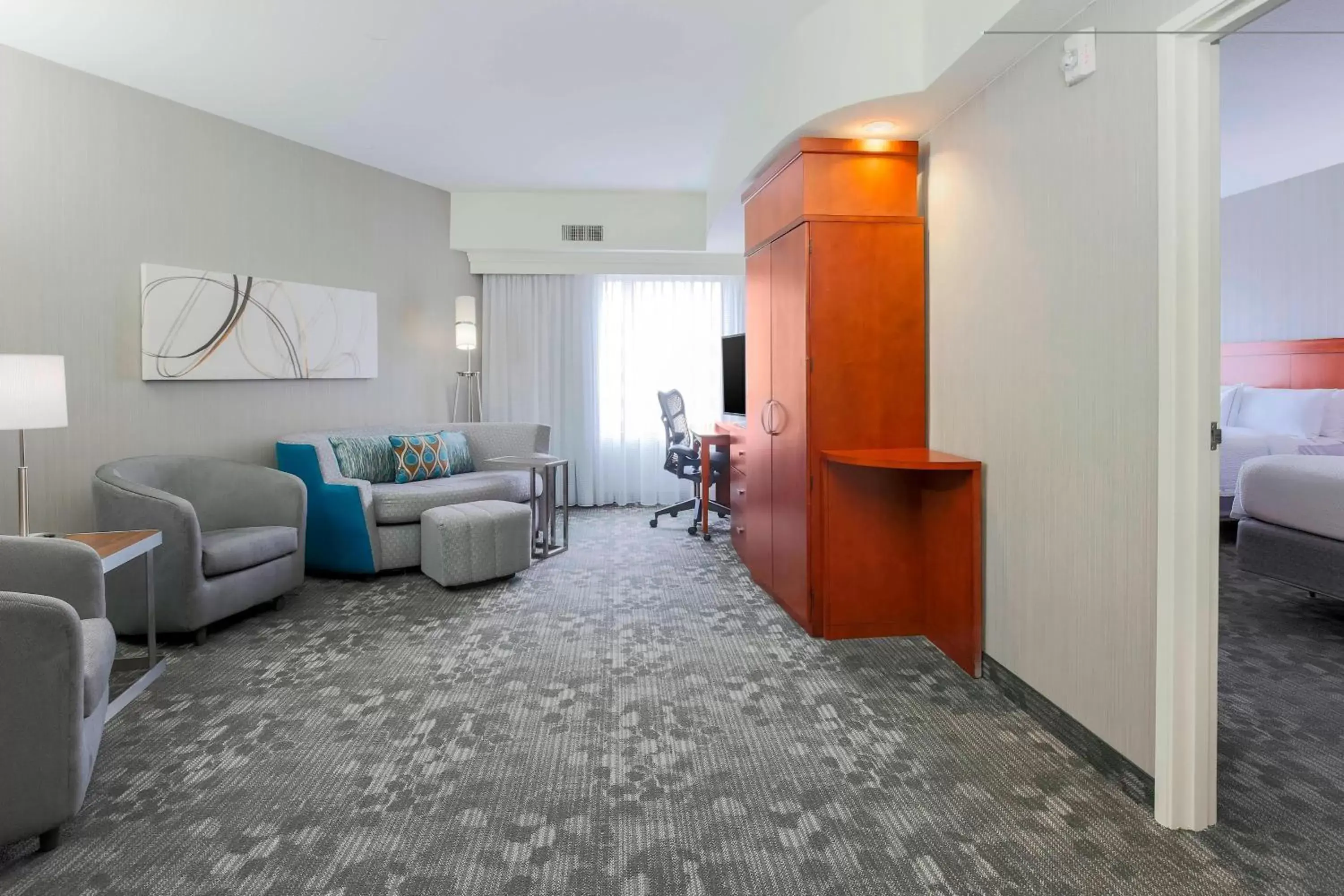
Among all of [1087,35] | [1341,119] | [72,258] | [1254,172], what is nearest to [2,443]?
[72,258]

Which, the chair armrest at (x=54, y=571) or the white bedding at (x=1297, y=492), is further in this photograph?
the white bedding at (x=1297, y=492)

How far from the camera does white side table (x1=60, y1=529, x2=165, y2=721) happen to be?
299 cm

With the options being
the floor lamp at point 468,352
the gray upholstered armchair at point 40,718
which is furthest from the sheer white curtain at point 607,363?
the gray upholstered armchair at point 40,718

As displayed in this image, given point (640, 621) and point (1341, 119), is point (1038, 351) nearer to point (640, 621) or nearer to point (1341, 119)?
point (640, 621)

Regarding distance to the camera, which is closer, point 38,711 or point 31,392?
point 38,711

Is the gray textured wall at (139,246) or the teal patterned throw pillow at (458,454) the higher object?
the gray textured wall at (139,246)

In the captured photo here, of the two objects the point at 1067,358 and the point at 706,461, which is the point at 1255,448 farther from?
the point at 1067,358

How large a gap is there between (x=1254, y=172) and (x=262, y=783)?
7.06 meters

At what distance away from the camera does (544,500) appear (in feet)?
19.3

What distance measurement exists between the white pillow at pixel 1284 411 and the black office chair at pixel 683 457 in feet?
12.7

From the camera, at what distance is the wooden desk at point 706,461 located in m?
6.05

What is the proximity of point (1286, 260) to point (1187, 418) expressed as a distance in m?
5.35

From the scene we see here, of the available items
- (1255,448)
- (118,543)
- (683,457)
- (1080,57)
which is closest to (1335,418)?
(1255,448)

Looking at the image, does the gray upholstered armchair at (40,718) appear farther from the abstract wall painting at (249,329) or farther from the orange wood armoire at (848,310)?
the abstract wall painting at (249,329)
